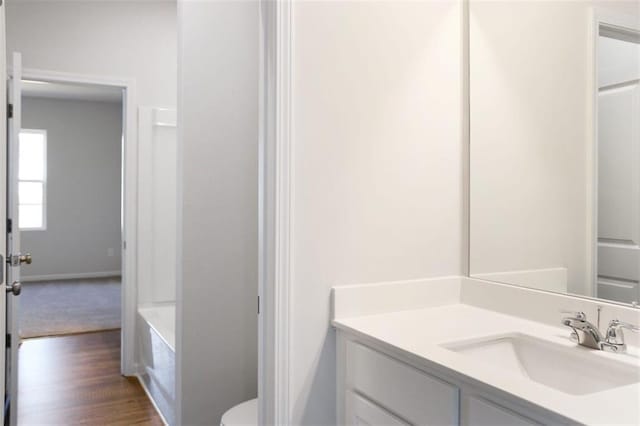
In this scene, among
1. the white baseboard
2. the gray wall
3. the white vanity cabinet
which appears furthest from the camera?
the gray wall

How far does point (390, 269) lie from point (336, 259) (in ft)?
0.72

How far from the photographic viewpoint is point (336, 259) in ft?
5.33

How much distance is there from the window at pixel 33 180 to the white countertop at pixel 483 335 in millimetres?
7420

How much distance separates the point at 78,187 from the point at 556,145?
25.4 ft

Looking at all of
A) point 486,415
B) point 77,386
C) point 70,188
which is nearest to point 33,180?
point 70,188

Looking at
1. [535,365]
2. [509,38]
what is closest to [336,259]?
[535,365]

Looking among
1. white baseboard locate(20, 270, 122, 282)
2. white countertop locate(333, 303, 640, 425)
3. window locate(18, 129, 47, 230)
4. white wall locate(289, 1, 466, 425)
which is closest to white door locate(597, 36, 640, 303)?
white countertop locate(333, 303, 640, 425)

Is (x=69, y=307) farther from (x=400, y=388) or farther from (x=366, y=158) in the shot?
(x=400, y=388)

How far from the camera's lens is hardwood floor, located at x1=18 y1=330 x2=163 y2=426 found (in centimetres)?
292

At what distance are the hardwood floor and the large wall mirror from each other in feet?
7.32

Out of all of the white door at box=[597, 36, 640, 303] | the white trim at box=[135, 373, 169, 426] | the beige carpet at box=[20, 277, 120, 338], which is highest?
the white door at box=[597, 36, 640, 303]

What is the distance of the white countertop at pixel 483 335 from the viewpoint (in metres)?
0.95

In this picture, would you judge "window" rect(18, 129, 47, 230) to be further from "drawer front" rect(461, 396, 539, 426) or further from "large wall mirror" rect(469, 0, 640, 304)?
"drawer front" rect(461, 396, 539, 426)

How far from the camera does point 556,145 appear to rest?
5.34 ft
